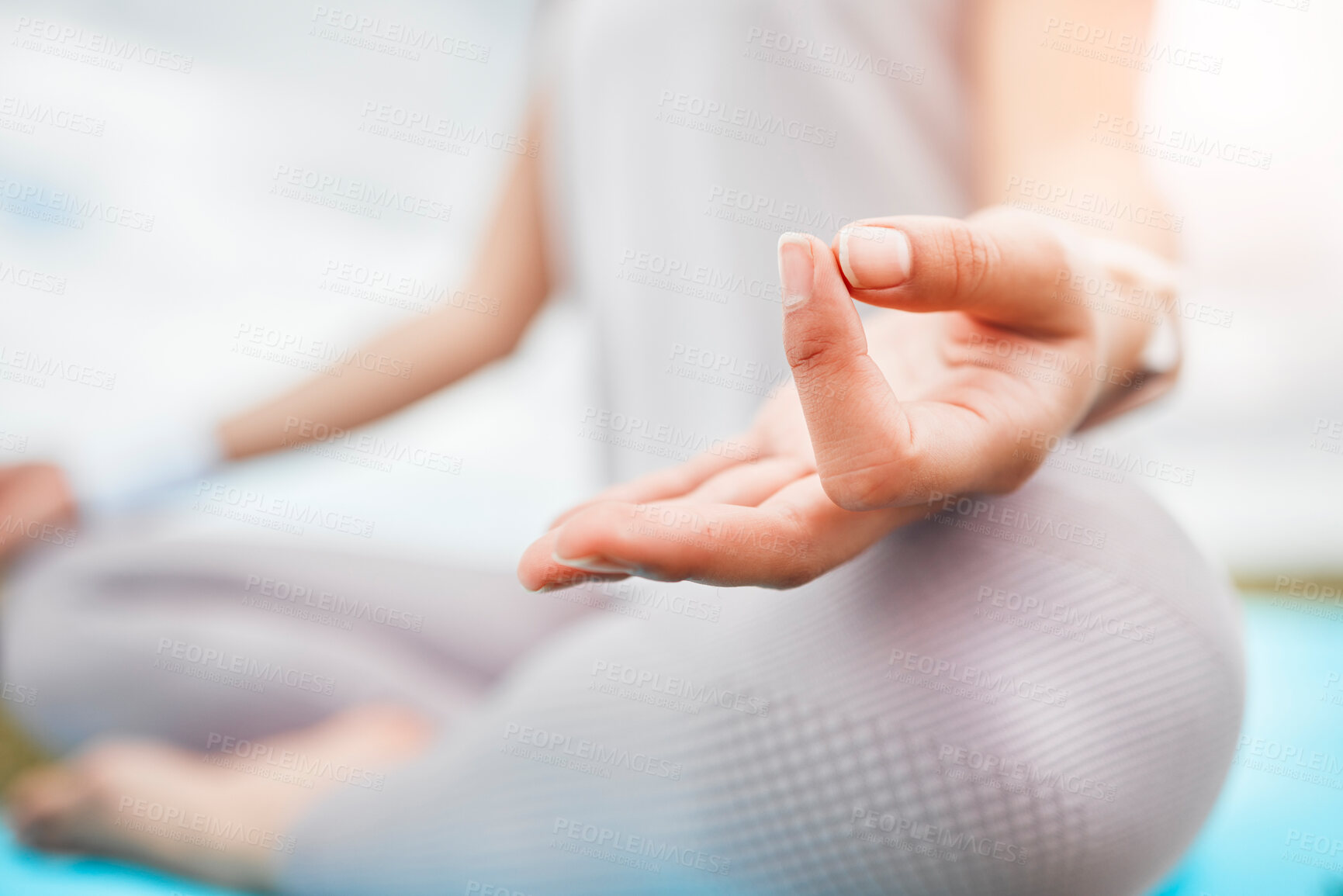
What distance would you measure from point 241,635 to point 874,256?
2.55 feet

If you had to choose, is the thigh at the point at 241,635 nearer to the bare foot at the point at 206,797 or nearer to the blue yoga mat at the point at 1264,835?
the bare foot at the point at 206,797

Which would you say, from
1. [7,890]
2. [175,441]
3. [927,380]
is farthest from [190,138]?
[927,380]

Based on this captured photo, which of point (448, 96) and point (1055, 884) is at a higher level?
point (448, 96)

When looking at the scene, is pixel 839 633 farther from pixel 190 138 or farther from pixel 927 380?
pixel 190 138

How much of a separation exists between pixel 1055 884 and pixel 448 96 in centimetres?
252

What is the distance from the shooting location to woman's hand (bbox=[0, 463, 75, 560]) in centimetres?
101

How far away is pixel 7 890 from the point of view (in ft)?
2.12

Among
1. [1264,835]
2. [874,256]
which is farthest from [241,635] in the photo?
[1264,835]

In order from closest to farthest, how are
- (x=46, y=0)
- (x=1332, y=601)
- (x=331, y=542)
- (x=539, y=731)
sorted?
(x=539, y=731), (x=331, y=542), (x=1332, y=601), (x=46, y=0)

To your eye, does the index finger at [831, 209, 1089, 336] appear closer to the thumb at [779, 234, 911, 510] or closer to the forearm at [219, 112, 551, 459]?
the thumb at [779, 234, 911, 510]

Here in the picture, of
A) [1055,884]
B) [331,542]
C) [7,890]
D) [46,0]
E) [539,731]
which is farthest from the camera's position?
[46,0]

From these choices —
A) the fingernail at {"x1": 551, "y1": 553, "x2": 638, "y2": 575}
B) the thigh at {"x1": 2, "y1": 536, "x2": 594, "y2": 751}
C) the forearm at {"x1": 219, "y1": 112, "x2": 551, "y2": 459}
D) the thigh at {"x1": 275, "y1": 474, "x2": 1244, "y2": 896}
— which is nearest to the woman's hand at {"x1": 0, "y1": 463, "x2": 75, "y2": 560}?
the thigh at {"x1": 2, "y1": 536, "x2": 594, "y2": 751}

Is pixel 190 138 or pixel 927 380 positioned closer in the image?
pixel 927 380

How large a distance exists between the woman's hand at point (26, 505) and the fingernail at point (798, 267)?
42.0 inches
